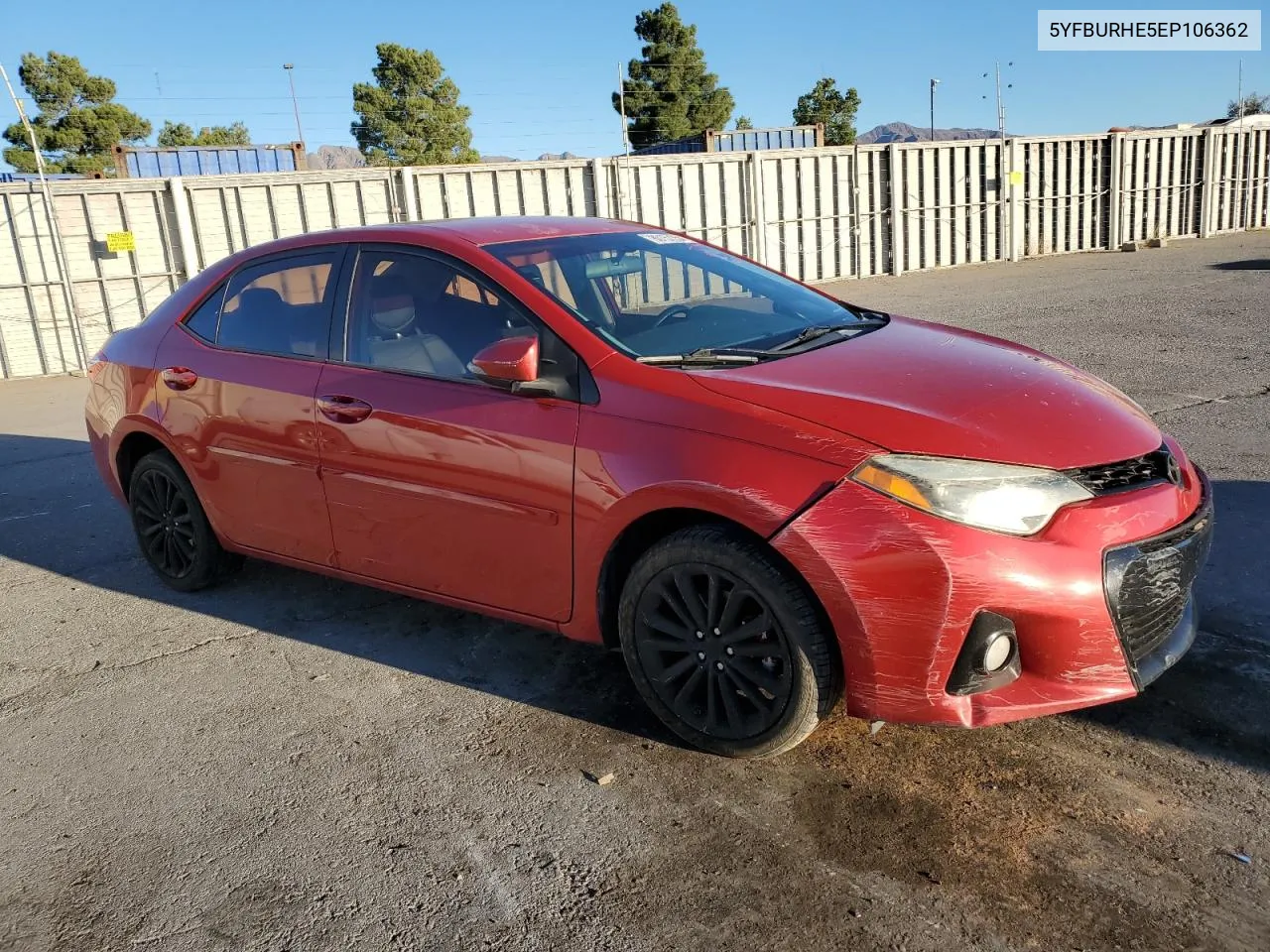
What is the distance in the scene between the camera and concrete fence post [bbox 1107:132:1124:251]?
25000 millimetres

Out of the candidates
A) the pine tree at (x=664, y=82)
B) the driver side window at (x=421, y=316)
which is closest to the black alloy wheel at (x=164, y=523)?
the driver side window at (x=421, y=316)

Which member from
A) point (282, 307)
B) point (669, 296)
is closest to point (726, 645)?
point (669, 296)

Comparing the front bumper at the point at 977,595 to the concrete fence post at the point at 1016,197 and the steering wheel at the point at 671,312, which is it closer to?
the steering wheel at the point at 671,312

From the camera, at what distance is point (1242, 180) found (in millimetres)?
27797

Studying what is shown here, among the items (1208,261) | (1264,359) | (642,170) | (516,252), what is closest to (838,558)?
(516,252)

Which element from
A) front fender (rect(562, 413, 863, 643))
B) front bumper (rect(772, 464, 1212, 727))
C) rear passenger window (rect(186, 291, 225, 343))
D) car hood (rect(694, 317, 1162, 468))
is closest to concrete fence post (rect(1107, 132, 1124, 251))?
car hood (rect(694, 317, 1162, 468))

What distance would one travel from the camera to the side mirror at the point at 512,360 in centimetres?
326

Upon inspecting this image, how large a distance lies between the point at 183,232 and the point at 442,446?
1420 cm

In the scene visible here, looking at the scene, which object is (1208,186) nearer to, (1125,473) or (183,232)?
(183,232)

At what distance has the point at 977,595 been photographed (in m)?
2.62

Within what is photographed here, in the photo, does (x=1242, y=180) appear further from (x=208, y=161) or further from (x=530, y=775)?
(x=530, y=775)

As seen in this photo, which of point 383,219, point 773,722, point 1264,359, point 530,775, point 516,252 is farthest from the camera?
point 383,219

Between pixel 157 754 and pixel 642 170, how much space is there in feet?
56.3

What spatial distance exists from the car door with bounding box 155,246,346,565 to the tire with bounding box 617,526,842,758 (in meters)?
1.56
